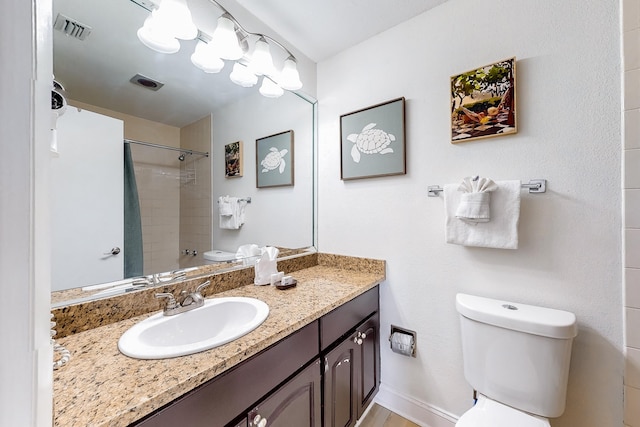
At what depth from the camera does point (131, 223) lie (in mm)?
1059

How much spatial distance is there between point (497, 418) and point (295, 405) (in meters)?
0.78

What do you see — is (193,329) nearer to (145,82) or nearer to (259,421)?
(259,421)

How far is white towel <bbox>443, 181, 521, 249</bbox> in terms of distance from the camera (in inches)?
42.9

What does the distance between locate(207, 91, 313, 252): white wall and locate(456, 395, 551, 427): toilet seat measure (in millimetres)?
1244

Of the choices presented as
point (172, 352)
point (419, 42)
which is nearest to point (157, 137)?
point (172, 352)

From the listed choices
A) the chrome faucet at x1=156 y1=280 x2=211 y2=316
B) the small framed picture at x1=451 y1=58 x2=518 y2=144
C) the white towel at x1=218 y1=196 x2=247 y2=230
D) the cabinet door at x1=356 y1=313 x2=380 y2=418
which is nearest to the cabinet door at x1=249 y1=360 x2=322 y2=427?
the cabinet door at x1=356 y1=313 x2=380 y2=418

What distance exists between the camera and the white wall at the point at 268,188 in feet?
4.62

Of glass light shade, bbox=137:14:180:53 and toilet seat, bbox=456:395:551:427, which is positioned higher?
glass light shade, bbox=137:14:180:53

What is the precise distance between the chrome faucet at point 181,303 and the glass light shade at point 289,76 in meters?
1.30

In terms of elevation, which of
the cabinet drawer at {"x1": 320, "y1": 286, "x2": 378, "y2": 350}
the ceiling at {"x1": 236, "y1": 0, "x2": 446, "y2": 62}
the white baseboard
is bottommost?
the white baseboard

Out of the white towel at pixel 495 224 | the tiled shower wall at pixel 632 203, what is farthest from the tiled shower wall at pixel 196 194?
the tiled shower wall at pixel 632 203

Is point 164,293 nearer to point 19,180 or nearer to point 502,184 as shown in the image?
point 19,180

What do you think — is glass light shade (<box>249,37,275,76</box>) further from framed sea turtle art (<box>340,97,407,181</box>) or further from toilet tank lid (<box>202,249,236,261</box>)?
toilet tank lid (<box>202,249,236,261</box>)

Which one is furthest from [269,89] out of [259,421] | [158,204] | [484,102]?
[259,421]
